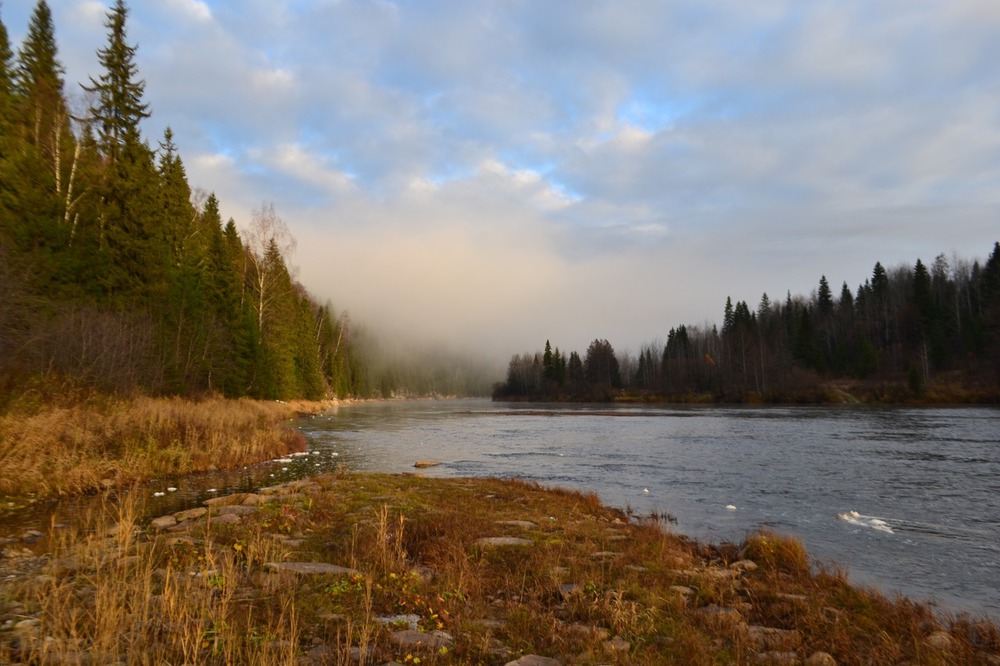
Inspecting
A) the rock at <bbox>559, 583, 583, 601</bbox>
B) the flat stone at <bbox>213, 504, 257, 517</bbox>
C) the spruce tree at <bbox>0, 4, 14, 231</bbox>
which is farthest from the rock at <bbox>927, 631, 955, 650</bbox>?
the spruce tree at <bbox>0, 4, 14, 231</bbox>

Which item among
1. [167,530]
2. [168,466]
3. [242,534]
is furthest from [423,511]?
[168,466]

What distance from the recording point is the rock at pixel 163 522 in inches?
426

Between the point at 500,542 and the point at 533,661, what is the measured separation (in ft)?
15.9

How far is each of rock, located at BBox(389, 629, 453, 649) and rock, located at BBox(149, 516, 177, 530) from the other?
7.69 m

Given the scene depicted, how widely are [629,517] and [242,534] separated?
10166mm

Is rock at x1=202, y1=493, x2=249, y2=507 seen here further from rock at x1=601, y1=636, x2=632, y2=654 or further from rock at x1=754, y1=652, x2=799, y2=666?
rock at x1=754, y1=652, x2=799, y2=666

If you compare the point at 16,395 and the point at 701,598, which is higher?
the point at 16,395

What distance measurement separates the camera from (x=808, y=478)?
2131cm

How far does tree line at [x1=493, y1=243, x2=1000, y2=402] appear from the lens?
89.8 m

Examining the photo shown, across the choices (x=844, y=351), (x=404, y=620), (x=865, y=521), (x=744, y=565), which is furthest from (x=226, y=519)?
(x=844, y=351)

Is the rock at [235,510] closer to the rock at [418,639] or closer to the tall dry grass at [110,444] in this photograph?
the tall dry grass at [110,444]

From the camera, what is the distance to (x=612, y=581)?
8289 mm

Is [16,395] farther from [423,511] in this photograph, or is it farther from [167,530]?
[423,511]

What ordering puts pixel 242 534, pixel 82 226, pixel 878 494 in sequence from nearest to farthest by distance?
1. pixel 242 534
2. pixel 878 494
3. pixel 82 226
